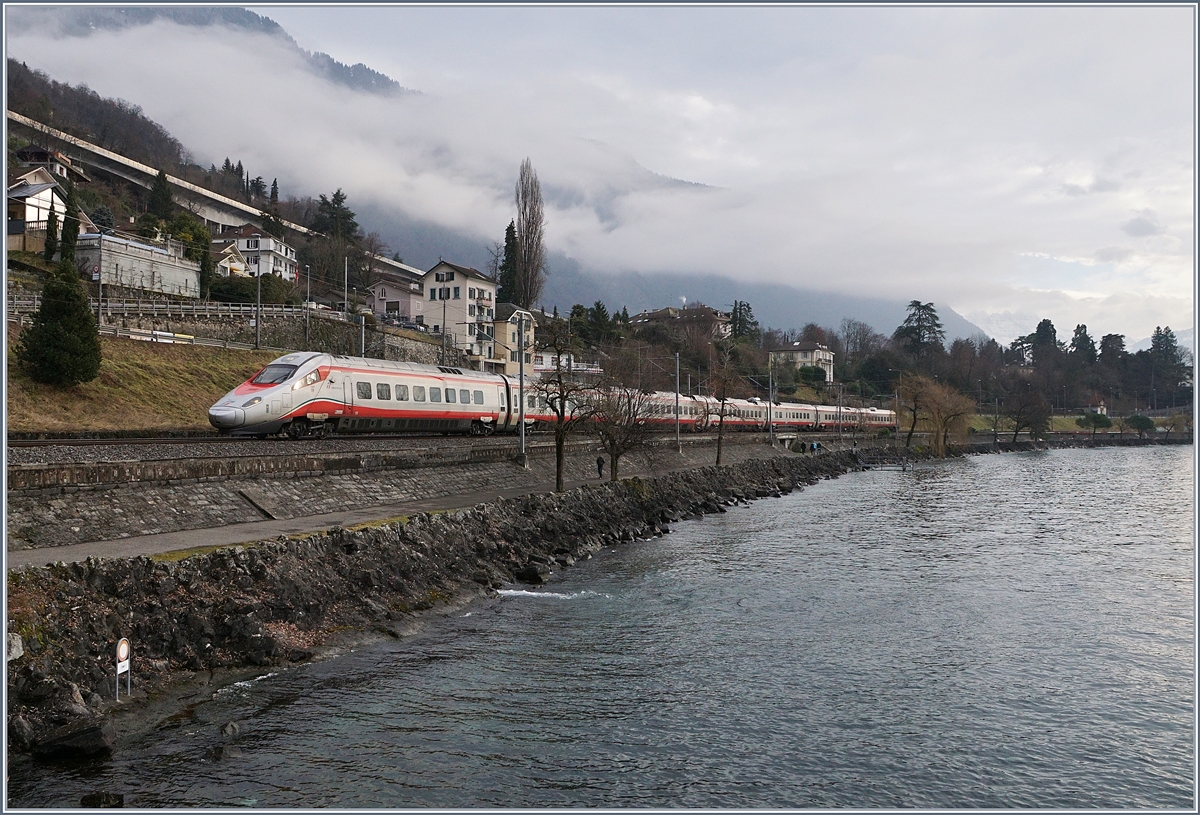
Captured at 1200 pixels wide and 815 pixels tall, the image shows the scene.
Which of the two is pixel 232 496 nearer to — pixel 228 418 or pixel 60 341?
pixel 228 418

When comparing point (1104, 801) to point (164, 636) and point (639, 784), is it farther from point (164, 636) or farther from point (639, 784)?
point (164, 636)

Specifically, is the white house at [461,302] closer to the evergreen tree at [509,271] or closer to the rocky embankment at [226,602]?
the evergreen tree at [509,271]

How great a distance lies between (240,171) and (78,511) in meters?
158

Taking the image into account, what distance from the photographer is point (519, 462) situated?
3728cm

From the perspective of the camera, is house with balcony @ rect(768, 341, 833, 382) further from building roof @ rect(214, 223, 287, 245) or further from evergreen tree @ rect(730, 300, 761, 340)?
building roof @ rect(214, 223, 287, 245)

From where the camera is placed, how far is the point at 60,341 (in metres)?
35.3

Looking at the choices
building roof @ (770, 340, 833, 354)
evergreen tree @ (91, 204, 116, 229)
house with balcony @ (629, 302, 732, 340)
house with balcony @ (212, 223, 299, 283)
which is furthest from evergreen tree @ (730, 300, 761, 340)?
evergreen tree @ (91, 204, 116, 229)

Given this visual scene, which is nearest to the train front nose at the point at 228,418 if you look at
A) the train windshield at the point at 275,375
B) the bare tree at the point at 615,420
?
the train windshield at the point at 275,375

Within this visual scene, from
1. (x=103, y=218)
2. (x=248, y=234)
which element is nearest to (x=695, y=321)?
(x=248, y=234)

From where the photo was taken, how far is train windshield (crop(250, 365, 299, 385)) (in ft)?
96.0

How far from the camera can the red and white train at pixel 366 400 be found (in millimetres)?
28594

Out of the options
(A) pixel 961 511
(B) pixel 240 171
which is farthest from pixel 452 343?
(B) pixel 240 171

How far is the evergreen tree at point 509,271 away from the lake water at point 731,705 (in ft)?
247

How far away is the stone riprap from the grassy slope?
1218 centimetres
